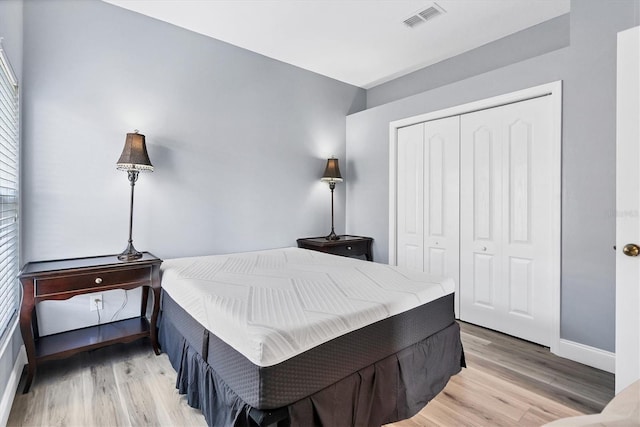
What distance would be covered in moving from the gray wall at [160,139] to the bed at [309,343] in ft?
2.52

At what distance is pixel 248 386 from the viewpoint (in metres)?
1.22

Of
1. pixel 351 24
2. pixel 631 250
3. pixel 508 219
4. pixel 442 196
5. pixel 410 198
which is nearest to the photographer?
pixel 631 250

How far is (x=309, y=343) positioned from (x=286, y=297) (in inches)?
16.5

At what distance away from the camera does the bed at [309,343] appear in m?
1.22

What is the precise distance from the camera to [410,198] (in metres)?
3.46

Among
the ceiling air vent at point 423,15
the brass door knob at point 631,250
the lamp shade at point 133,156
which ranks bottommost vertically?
the brass door knob at point 631,250

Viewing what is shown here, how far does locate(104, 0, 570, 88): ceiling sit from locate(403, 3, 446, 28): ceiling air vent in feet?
0.05

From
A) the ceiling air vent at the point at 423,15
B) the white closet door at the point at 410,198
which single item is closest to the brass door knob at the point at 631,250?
the white closet door at the point at 410,198

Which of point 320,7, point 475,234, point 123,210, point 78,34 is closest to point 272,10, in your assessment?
point 320,7

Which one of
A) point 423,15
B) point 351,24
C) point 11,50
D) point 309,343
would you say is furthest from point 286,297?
point 423,15

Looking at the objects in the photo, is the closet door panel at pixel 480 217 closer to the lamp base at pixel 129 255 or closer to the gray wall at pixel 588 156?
the gray wall at pixel 588 156

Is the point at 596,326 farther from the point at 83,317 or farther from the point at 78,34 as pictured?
the point at 78,34

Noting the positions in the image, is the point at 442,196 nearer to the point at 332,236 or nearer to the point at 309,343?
the point at 332,236

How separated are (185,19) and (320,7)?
3.80 ft
